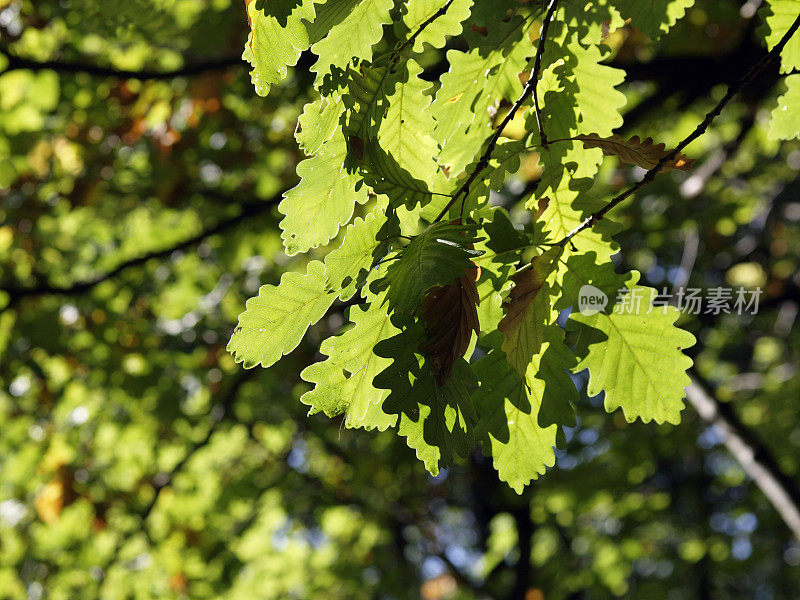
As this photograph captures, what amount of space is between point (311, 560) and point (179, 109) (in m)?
6.86

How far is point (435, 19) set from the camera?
1210 millimetres

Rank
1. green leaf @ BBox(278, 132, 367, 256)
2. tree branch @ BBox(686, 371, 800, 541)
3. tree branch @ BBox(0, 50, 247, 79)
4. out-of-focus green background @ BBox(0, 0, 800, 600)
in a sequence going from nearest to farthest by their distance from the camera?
1. green leaf @ BBox(278, 132, 367, 256)
2. tree branch @ BBox(0, 50, 247, 79)
3. tree branch @ BBox(686, 371, 800, 541)
4. out-of-focus green background @ BBox(0, 0, 800, 600)

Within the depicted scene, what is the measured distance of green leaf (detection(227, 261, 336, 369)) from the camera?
1.13 meters

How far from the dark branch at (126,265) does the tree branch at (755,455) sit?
2623mm

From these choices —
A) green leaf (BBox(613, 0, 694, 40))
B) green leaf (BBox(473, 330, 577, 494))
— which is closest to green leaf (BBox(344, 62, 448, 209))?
green leaf (BBox(473, 330, 577, 494))

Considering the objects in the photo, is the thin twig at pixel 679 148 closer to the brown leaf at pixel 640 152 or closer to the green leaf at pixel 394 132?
the brown leaf at pixel 640 152

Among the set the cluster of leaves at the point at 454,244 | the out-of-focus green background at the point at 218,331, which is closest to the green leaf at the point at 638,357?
the cluster of leaves at the point at 454,244

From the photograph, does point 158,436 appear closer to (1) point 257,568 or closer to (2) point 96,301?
(2) point 96,301

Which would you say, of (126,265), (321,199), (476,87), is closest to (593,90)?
(476,87)

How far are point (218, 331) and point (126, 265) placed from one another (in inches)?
50.4

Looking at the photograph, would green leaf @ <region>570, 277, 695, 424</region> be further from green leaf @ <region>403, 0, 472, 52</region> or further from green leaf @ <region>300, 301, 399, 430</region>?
green leaf @ <region>403, 0, 472, 52</region>

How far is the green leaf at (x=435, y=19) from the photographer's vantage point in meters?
1.19

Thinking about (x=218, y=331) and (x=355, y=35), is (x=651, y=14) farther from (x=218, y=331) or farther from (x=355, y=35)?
(x=218, y=331)

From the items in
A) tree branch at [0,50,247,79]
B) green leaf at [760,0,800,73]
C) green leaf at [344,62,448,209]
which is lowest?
tree branch at [0,50,247,79]
